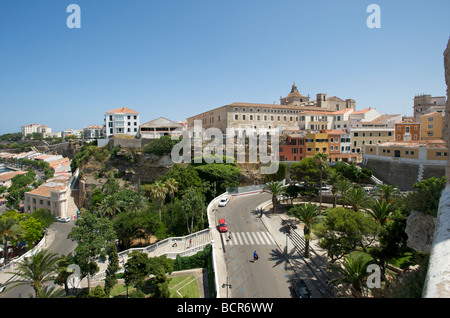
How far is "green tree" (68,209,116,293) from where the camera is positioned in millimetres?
19500

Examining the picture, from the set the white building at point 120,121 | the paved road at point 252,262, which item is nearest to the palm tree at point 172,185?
the paved road at point 252,262

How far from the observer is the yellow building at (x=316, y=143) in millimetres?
44688

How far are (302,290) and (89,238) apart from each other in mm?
16757

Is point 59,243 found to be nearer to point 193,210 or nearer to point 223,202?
point 193,210

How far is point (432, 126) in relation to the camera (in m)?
47.2

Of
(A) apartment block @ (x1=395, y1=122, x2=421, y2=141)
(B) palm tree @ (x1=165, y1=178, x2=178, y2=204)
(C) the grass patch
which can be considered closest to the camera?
(C) the grass patch

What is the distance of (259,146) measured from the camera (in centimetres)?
4628

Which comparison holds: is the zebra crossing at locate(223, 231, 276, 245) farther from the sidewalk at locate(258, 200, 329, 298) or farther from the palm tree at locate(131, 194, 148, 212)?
the palm tree at locate(131, 194, 148, 212)

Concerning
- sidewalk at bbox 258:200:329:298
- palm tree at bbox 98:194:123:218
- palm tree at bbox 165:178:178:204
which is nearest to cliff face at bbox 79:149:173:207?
palm tree at bbox 165:178:178:204

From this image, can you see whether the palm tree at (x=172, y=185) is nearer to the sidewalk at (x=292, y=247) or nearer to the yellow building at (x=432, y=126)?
the sidewalk at (x=292, y=247)

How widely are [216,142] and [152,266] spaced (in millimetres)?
31405
